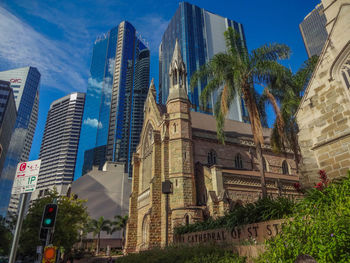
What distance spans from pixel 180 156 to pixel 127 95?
116891 millimetres

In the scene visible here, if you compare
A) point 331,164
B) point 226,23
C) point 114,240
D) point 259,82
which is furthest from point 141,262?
point 226,23

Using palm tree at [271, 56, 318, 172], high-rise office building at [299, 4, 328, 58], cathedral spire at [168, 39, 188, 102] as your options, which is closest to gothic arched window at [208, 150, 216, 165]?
cathedral spire at [168, 39, 188, 102]

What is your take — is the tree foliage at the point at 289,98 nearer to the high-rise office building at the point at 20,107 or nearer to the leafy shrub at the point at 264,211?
the leafy shrub at the point at 264,211

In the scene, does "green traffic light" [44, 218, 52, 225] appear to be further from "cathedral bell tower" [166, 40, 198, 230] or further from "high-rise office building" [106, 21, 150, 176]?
"high-rise office building" [106, 21, 150, 176]

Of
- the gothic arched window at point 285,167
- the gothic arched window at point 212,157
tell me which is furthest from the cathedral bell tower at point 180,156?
the gothic arched window at point 285,167

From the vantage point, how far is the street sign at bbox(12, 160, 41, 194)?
21.5ft

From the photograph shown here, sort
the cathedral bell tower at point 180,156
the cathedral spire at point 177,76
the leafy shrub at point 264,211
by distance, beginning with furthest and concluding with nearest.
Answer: the cathedral spire at point 177,76 → the cathedral bell tower at point 180,156 → the leafy shrub at point 264,211

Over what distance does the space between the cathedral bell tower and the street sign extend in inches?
637

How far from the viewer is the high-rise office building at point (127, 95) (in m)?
123

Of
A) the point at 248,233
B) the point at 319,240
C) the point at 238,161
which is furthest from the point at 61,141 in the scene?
the point at 319,240

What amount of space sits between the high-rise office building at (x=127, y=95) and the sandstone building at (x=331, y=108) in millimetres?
111024

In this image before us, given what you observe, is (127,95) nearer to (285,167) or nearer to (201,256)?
(285,167)

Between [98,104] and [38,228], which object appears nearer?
[38,228]

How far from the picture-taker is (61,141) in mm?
160250
